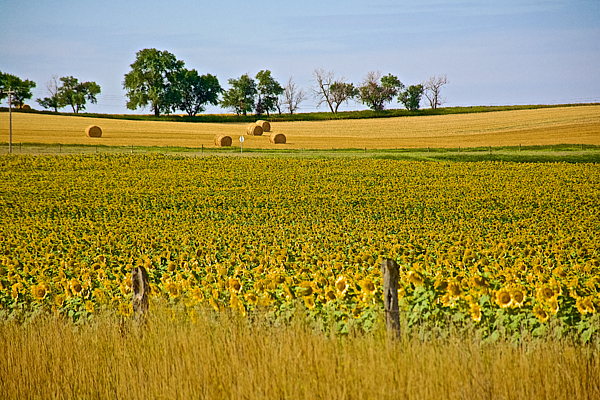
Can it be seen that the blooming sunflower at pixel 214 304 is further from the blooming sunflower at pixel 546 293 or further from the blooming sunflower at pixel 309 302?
the blooming sunflower at pixel 546 293

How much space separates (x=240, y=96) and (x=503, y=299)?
336 ft

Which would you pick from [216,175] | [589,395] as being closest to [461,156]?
[216,175]

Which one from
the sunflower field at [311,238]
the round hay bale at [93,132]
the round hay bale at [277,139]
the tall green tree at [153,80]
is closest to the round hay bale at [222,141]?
the round hay bale at [277,139]

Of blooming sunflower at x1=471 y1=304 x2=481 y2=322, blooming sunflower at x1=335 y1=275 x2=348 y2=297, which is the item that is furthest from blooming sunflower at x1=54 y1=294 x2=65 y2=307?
blooming sunflower at x1=471 y1=304 x2=481 y2=322

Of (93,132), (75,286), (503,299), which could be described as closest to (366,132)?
(93,132)

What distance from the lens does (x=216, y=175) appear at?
3416 centimetres

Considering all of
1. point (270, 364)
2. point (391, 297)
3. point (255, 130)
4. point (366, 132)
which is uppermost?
point (255, 130)

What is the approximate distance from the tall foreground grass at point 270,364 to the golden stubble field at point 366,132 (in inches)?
1950

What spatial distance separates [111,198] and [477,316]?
22.2 meters

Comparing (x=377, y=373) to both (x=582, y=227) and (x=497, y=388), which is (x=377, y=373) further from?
(x=582, y=227)

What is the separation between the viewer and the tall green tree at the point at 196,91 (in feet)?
332

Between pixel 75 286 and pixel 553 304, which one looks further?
pixel 75 286

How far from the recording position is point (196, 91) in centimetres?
10450

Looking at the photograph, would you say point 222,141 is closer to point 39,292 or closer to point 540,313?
point 39,292
